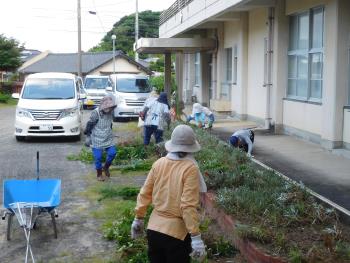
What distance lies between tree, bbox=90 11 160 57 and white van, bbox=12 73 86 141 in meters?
56.5

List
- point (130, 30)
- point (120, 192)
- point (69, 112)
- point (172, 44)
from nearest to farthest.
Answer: point (120, 192) < point (69, 112) < point (172, 44) < point (130, 30)

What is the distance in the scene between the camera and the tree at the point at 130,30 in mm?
74812

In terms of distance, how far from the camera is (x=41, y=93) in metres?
16.8

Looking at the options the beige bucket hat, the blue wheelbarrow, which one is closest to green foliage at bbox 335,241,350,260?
the beige bucket hat

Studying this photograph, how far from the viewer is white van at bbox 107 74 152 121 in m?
22.6

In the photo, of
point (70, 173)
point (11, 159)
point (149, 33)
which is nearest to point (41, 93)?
point (11, 159)

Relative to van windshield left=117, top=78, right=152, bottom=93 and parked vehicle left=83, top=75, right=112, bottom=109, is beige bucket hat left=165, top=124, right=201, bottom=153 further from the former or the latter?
parked vehicle left=83, top=75, right=112, bottom=109

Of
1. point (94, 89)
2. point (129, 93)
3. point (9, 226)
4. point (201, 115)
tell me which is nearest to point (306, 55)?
point (201, 115)

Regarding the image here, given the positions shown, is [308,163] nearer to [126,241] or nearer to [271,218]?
[271,218]

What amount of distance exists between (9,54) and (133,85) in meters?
21.0

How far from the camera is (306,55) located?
13758 millimetres

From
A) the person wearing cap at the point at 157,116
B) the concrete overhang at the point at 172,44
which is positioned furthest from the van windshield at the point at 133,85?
the person wearing cap at the point at 157,116

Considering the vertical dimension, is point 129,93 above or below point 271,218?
above

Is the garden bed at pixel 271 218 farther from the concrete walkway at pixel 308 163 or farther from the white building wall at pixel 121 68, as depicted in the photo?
the white building wall at pixel 121 68
